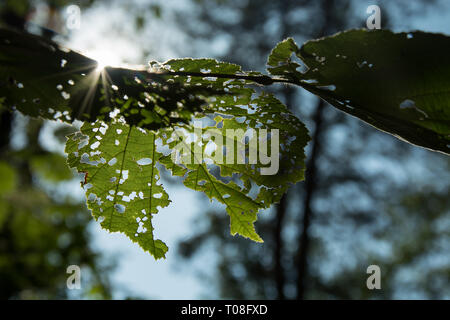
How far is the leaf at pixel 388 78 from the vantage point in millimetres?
723

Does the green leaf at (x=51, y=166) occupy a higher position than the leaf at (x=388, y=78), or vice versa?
the green leaf at (x=51, y=166)

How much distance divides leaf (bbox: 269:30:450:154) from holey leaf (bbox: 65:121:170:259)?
60 cm

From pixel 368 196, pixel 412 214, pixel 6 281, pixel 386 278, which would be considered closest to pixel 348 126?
pixel 368 196

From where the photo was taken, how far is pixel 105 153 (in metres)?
1.17

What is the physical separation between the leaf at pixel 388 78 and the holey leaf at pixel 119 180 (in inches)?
23.7

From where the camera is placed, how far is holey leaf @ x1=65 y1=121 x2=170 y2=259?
1.14 meters

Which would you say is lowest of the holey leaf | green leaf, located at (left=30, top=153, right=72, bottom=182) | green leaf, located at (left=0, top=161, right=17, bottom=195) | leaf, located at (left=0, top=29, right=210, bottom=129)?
the holey leaf

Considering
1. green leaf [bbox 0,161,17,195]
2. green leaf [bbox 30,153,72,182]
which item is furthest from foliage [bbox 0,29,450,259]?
green leaf [bbox 30,153,72,182]

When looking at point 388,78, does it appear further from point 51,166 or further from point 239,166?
point 51,166

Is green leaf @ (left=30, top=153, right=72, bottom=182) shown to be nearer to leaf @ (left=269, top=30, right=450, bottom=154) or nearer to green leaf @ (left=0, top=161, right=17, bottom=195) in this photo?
green leaf @ (left=0, top=161, right=17, bottom=195)

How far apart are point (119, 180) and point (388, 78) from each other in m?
0.92

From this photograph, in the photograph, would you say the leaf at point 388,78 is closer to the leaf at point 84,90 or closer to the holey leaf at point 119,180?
the leaf at point 84,90

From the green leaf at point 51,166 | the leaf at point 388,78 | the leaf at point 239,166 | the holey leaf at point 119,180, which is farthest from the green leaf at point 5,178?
the leaf at point 388,78
